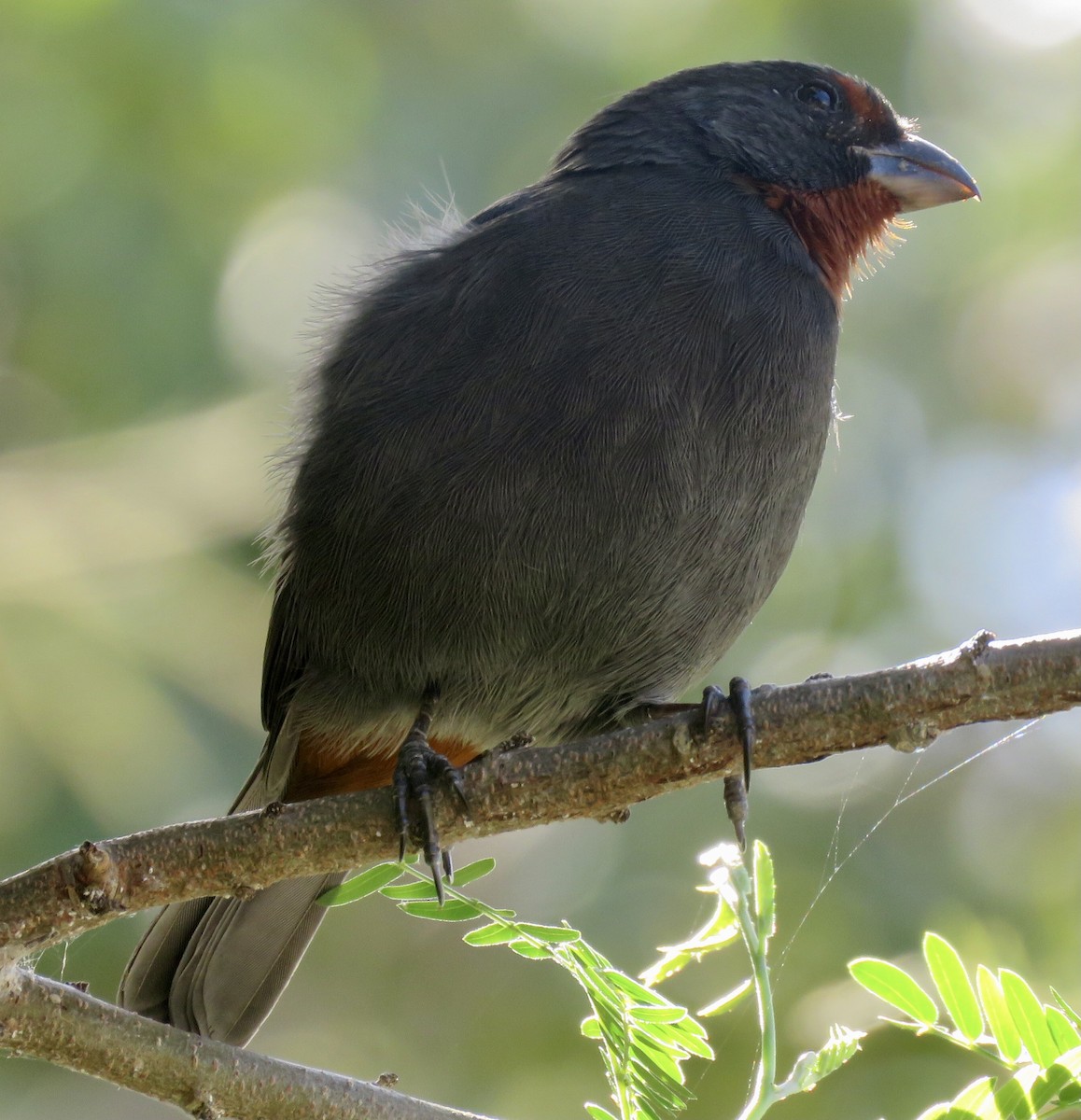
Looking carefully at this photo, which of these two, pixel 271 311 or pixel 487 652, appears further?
pixel 271 311

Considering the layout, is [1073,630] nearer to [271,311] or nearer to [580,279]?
[580,279]

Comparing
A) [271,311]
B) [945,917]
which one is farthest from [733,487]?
[271,311]

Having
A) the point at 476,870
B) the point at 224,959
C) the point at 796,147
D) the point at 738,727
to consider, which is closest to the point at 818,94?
the point at 796,147

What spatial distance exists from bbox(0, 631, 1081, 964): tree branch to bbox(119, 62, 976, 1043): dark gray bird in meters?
0.22

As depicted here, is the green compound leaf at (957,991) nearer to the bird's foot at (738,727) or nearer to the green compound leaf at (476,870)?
the bird's foot at (738,727)

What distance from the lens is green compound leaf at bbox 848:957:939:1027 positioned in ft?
7.26

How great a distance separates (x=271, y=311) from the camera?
594 cm

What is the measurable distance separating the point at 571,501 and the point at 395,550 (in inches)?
17.3

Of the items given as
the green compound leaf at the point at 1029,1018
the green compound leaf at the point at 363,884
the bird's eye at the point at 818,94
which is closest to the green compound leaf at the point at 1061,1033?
the green compound leaf at the point at 1029,1018

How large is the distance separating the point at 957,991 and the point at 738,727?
61 centimetres

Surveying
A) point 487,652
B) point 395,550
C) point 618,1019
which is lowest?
point 618,1019

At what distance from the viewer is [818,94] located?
4.32 metres

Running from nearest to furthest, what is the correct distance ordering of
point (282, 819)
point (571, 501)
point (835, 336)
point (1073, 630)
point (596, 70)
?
1. point (1073, 630)
2. point (282, 819)
3. point (571, 501)
4. point (835, 336)
5. point (596, 70)

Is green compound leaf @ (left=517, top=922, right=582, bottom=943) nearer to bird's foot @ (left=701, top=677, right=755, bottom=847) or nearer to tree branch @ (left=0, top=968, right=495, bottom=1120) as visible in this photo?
tree branch @ (left=0, top=968, right=495, bottom=1120)
